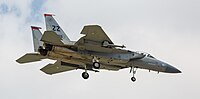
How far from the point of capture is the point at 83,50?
59344 millimetres

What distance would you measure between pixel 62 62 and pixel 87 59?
2.85m

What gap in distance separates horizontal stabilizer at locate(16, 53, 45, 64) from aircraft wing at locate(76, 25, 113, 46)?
13.6 feet

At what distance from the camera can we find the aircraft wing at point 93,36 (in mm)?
55781

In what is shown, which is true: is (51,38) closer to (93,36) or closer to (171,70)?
(93,36)

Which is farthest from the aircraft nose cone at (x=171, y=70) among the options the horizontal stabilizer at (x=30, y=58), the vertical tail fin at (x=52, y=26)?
the horizontal stabilizer at (x=30, y=58)

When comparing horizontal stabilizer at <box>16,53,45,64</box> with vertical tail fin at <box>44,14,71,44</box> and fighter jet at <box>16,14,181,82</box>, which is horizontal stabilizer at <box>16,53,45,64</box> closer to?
fighter jet at <box>16,14,181,82</box>

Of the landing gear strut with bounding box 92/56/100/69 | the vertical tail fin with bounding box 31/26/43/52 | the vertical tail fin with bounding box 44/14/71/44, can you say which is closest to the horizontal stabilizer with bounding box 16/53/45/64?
the vertical tail fin with bounding box 31/26/43/52

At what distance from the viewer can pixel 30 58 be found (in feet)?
200

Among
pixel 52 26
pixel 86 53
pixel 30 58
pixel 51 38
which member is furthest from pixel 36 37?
pixel 86 53

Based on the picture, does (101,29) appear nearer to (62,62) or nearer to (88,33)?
(88,33)

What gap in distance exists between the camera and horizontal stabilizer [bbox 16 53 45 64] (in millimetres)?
60375

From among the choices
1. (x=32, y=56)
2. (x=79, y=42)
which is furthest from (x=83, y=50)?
(x=32, y=56)

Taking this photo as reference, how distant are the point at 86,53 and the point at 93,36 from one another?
2.81 meters

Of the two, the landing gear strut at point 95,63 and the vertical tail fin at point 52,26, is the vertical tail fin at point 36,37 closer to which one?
the vertical tail fin at point 52,26
